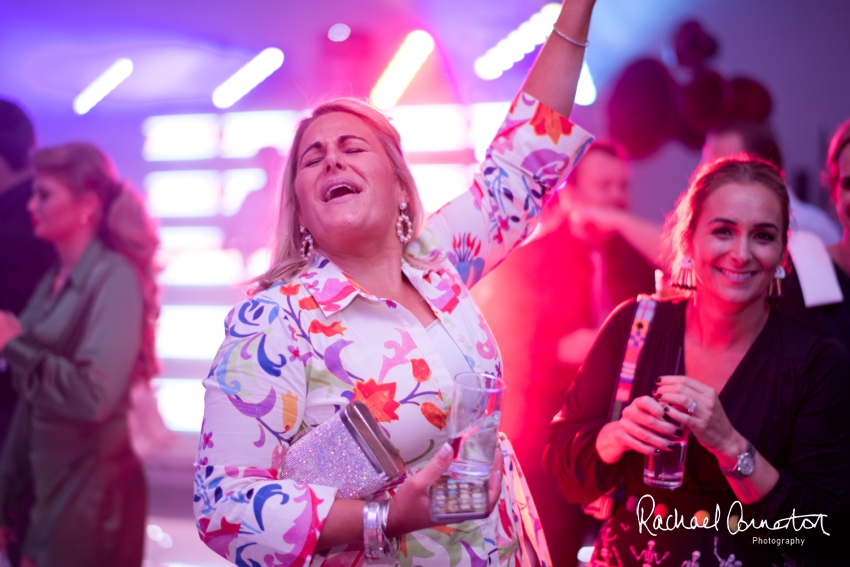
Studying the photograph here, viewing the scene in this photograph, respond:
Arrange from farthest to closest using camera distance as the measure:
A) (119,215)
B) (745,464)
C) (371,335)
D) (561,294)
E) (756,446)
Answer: (119,215) < (561,294) < (756,446) < (745,464) < (371,335)

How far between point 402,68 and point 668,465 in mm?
2312

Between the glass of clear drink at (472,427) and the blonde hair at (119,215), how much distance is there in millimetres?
2282

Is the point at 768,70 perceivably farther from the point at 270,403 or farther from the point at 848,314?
the point at 270,403

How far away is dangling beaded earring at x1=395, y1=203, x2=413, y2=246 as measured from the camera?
145 centimetres

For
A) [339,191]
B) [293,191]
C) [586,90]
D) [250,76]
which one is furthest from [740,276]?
[250,76]

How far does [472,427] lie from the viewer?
3.20ft

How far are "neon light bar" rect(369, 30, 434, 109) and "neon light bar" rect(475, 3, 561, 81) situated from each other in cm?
26

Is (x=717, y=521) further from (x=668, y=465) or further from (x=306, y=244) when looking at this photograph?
(x=306, y=244)

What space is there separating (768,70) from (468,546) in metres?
2.44

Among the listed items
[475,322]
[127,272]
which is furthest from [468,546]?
[127,272]

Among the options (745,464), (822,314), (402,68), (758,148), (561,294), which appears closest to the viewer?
(745,464)

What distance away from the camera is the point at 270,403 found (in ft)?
3.57

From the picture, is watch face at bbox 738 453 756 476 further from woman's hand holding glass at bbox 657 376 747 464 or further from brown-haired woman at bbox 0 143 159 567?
brown-haired woman at bbox 0 143 159 567

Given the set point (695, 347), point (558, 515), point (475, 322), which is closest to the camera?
point (475, 322)
